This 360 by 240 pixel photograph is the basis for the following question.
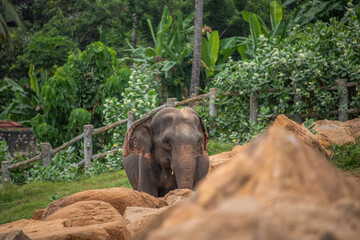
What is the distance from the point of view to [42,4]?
28375 mm

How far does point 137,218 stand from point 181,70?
16.1m

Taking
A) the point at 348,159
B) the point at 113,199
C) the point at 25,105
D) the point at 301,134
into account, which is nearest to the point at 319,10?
the point at 301,134

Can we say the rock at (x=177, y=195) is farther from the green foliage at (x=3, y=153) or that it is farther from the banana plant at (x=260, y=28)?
the banana plant at (x=260, y=28)

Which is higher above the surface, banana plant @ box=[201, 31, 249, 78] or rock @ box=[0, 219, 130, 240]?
rock @ box=[0, 219, 130, 240]

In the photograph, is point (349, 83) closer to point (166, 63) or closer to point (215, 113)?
point (215, 113)

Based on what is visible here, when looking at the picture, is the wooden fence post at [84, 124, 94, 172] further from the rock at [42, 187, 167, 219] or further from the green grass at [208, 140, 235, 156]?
the rock at [42, 187, 167, 219]

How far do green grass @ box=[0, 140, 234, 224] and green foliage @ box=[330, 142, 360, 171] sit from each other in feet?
12.7

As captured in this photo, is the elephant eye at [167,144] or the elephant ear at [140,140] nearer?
the elephant eye at [167,144]

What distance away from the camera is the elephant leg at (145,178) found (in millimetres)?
7199

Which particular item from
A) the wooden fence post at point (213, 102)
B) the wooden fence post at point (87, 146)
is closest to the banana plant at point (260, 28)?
the wooden fence post at point (213, 102)

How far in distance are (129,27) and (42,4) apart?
617 centimetres

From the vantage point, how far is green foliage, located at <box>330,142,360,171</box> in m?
7.66

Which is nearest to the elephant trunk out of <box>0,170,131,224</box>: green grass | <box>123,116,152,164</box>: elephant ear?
<box>123,116,152,164</box>: elephant ear

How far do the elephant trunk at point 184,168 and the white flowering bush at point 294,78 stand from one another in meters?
5.50
